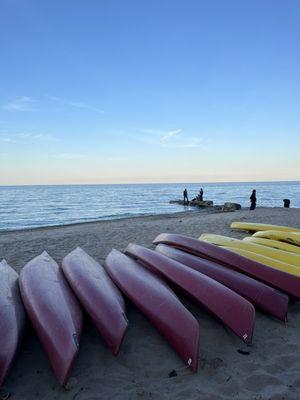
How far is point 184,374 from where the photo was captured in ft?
9.18

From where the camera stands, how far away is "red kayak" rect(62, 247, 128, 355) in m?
3.06

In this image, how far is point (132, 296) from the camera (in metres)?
3.71

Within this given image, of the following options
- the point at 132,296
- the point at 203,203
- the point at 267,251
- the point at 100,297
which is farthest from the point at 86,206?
the point at 100,297

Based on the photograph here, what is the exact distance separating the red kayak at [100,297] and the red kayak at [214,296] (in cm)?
75

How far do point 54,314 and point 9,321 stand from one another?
1.33ft

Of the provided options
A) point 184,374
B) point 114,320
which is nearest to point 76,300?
point 114,320

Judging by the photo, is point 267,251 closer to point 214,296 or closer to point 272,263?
point 272,263

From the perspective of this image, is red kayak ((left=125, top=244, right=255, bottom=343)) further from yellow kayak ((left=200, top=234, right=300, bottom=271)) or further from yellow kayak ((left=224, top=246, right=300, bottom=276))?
yellow kayak ((left=200, top=234, right=300, bottom=271))

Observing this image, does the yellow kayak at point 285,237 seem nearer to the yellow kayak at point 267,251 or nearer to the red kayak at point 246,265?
the yellow kayak at point 267,251

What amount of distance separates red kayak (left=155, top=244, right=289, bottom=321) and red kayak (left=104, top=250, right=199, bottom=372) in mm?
779

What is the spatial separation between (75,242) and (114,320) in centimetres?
586

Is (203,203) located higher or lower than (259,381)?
lower

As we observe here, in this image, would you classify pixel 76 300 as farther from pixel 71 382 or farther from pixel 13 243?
pixel 13 243

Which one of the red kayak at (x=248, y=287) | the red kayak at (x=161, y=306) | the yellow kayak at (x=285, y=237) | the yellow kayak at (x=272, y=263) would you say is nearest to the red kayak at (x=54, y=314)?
the red kayak at (x=161, y=306)
